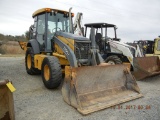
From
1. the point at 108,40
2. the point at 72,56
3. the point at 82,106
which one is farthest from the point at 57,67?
the point at 108,40

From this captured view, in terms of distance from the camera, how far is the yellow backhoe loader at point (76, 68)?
4234mm

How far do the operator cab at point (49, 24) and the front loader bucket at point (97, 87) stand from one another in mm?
2443

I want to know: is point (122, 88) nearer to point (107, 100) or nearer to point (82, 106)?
point (107, 100)

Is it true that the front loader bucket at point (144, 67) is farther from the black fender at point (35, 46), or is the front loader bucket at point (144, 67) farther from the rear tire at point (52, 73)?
the black fender at point (35, 46)

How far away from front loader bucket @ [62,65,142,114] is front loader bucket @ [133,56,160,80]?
6.51ft

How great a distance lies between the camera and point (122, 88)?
5109mm

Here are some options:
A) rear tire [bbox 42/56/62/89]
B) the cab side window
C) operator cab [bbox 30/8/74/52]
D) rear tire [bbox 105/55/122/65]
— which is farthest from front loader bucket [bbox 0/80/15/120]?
rear tire [bbox 105/55/122/65]

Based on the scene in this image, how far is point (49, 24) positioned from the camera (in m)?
6.34

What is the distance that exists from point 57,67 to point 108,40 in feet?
14.8

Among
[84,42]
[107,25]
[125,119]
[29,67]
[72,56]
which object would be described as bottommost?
[125,119]

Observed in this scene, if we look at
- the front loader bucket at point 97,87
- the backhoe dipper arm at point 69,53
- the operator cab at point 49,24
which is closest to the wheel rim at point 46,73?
the backhoe dipper arm at point 69,53

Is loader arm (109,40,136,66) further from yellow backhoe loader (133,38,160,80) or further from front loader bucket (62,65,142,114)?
front loader bucket (62,65,142,114)

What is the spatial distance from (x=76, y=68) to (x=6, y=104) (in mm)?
1704

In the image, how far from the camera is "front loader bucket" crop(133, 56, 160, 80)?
6.93 metres
